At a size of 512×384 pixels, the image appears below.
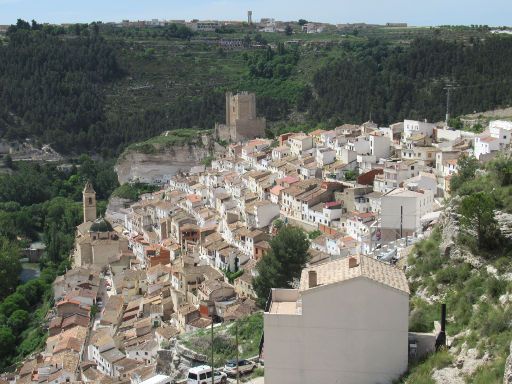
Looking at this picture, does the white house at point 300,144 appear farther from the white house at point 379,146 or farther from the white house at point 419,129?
the white house at point 419,129

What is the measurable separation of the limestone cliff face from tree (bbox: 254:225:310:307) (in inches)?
1078

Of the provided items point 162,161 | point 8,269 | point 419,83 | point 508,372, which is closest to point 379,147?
point 8,269

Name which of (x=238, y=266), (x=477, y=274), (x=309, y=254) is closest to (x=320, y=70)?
(x=238, y=266)

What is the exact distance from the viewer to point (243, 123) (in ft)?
163

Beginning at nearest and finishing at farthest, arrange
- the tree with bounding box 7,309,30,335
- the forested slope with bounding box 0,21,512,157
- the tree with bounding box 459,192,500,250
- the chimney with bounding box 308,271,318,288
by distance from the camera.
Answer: the chimney with bounding box 308,271,318,288
the tree with bounding box 459,192,500,250
the tree with bounding box 7,309,30,335
the forested slope with bounding box 0,21,512,157

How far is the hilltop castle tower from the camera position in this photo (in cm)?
4950

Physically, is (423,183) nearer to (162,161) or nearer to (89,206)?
(89,206)

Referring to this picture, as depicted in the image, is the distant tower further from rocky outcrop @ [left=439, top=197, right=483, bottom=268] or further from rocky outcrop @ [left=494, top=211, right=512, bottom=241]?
rocky outcrop @ [left=494, top=211, right=512, bottom=241]

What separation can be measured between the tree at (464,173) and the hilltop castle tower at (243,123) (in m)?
23.0

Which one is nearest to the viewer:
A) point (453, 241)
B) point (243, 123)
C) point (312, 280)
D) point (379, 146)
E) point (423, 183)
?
point (312, 280)

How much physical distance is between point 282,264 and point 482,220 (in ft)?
28.7

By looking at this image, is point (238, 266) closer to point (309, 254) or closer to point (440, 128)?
point (309, 254)

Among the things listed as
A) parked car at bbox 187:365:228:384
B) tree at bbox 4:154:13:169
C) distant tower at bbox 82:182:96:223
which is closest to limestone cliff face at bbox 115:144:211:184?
distant tower at bbox 82:182:96:223

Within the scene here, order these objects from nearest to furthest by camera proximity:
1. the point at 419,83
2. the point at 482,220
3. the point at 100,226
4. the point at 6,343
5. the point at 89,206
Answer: the point at 482,220
the point at 6,343
the point at 100,226
the point at 89,206
the point at 419,83
